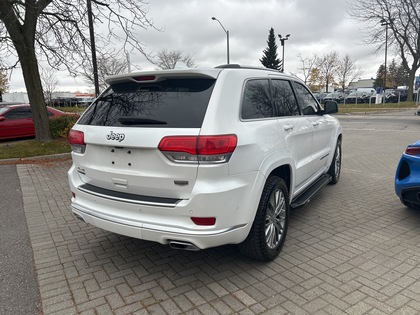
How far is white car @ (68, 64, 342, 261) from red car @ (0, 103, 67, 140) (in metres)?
9.47

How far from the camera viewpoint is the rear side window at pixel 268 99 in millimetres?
3033

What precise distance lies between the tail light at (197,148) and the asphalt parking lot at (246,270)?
1156 mm

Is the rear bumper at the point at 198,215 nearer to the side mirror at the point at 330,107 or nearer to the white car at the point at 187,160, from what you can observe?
the white car at the point at 187,160

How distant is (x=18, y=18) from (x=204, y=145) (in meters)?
10.00

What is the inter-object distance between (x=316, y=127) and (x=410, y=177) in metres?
1.30

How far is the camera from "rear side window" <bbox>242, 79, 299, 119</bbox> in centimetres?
303

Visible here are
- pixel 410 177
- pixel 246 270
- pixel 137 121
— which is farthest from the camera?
pixel 410 177

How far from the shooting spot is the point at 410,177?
4078 mm

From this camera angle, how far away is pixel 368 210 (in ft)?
15.3

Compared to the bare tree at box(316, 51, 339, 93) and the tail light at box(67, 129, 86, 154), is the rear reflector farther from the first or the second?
the bare tree at box(316, 51, 339, 93)

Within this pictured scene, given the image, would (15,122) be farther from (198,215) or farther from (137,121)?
(198,215)

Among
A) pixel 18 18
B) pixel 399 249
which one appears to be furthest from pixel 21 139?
pixel 399 249

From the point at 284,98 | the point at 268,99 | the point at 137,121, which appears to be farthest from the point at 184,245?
the point at 284,98

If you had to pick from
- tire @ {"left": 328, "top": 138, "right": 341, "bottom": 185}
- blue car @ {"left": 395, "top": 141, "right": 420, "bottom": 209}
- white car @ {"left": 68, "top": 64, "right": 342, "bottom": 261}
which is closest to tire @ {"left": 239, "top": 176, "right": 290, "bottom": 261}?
white car @ {"left": 68, "top": 64, "right": 342, "bottom": 261}
